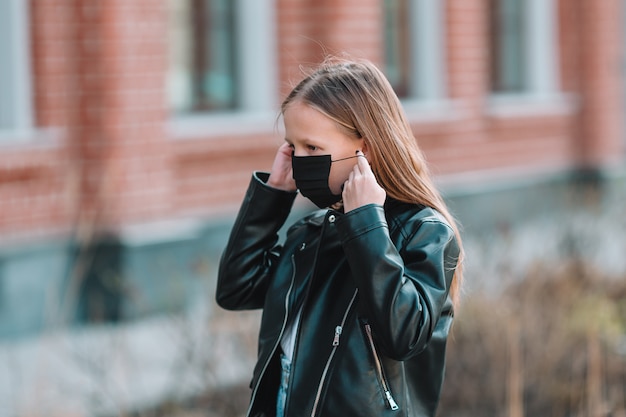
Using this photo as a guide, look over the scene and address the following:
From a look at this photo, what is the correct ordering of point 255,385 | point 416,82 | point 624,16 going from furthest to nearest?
point 624,16 < point 416,82 < point 255,385

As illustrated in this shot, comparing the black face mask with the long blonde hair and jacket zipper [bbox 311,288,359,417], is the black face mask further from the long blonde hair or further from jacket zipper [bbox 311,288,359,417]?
jacket zipper [bbox 311,288,359,417]

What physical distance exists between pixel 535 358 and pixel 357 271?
3.42 meters

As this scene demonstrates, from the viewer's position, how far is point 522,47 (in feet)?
45.9

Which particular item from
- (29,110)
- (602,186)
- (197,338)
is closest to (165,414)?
(197,338)

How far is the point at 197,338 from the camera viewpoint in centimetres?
525

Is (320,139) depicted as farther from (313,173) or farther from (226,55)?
(226,55)

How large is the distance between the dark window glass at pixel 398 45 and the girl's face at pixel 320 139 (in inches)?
375

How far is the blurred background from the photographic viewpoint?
5.39 m

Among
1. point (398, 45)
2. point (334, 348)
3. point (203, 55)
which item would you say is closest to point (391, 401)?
point (334, 348)

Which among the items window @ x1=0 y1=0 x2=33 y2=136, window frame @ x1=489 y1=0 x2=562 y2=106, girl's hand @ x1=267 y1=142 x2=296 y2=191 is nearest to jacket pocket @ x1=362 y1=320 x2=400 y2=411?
girl's hand @ x1=267 y1=142 x2=296 y2=191

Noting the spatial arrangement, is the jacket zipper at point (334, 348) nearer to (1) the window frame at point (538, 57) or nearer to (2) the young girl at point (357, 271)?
(2) the young girl at point (357, 271)

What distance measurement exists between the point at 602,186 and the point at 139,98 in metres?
7.42

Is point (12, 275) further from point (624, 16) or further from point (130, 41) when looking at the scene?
point (624, 16)

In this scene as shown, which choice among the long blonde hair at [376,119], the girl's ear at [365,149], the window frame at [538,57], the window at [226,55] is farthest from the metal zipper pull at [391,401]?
the window frame at [538,57]
